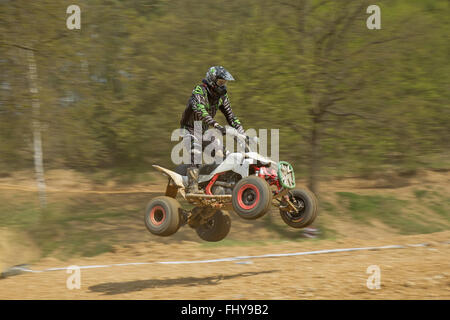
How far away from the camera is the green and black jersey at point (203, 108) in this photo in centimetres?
862

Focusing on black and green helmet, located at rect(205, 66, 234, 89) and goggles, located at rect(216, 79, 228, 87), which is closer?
black and green helmet, located at rect(205, 66, 234, 89)

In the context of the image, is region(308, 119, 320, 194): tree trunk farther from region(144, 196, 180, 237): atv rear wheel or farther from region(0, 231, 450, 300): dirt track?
region(144, 196, 180, 237): atv rear wheel

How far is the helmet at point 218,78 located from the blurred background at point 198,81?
6.47m

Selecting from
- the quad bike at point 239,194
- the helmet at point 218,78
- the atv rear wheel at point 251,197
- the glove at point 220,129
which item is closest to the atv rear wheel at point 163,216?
the quad bike at point 239,194

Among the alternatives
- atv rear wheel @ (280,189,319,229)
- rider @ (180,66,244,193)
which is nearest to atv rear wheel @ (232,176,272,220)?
atv rear wheel @ (280,189,319,229)

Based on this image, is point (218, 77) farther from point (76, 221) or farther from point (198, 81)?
point (76, 221)

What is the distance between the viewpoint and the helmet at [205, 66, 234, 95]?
858 cm

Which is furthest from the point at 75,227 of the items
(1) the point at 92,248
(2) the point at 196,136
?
(2) the point at 196,136

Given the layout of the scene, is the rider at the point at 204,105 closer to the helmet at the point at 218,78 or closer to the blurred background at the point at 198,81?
the helmet at the point at 218,78

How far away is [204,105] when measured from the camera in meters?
8.77

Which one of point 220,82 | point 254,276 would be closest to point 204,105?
point 220,82

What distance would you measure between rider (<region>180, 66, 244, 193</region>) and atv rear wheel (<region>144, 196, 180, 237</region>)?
41 cm

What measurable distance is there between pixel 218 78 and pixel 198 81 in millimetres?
7165
